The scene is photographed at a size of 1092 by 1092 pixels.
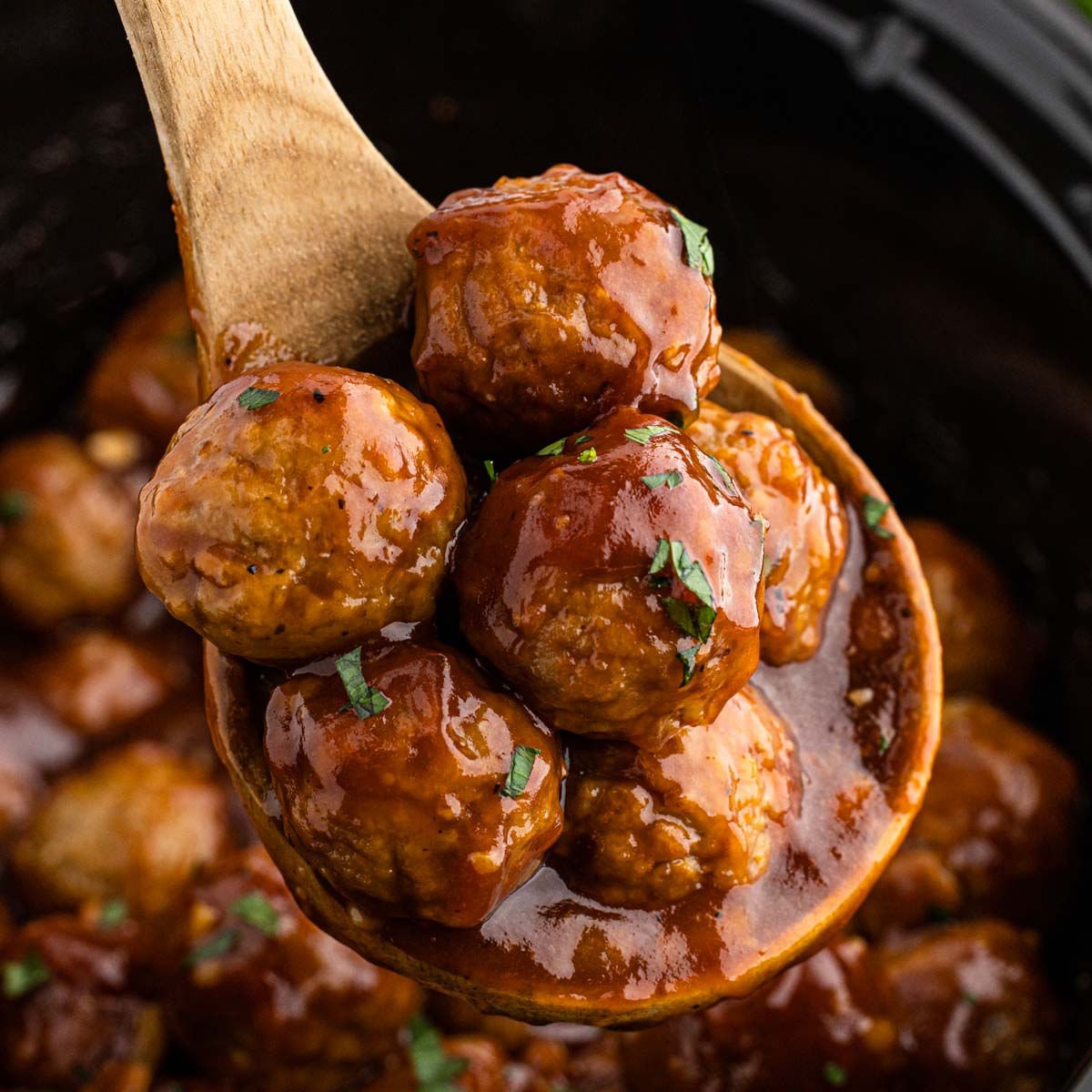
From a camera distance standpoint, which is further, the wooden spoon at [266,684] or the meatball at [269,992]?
the meatball at [269,992]

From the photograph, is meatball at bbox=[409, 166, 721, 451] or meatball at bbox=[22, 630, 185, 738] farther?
meatball at bbox=[22, 630, 185, 738]

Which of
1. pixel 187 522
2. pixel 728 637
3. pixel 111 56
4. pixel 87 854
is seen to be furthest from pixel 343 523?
pixel 111 56

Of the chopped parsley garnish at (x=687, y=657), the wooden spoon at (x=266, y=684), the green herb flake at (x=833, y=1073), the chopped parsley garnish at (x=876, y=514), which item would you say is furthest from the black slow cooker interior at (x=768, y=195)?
the chopped parsley garnish at (x=687, y=657)

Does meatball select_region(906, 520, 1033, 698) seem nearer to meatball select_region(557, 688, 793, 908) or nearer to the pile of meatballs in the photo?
the pile of meatballs

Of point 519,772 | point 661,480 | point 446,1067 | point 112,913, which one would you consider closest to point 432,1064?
point 446,1067

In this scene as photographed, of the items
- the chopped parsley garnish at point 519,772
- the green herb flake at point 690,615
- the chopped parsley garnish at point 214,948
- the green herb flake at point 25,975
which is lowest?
the green herb flake at point 25,975

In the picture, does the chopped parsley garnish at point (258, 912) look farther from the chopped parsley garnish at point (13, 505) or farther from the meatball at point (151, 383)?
the meatball at point (151, 383)

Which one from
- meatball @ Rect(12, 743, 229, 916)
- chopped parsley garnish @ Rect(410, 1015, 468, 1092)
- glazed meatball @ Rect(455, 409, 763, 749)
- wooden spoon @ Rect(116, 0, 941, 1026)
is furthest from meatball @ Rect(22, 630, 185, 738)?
glazed meatball @ Rect(455, 409, 763, 749)

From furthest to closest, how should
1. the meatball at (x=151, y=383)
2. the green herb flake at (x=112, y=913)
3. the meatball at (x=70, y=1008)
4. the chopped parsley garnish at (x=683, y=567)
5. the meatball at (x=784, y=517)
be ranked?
1. the meatball at (x=151, y=383)
2. the green herb flake at (x=112, y=913)
3. the meatball at (x=70, y=1008)
4. the meatball at (x=784, y=517)
5. the chopped parsley garnish at (x=683, y=567)
